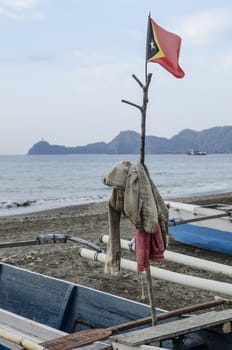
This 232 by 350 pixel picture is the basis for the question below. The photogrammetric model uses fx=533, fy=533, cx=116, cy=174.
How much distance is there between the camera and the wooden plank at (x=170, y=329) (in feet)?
12.3

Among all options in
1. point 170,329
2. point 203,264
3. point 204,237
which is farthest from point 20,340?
point 204,237

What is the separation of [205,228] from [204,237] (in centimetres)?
23

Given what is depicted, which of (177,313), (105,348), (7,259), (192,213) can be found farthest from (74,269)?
(105,348)

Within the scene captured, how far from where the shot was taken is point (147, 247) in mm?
4215

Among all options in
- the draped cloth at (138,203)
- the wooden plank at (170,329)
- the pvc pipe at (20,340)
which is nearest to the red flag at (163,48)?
the draped cloth at (138,203)

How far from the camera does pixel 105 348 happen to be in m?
3.96

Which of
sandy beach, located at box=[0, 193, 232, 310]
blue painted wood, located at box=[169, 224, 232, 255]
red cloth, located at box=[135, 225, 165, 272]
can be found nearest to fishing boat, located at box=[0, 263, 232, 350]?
red cloth, located at box=[135, 225, 165, 272]

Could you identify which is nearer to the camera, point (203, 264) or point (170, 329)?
point (170, 329)

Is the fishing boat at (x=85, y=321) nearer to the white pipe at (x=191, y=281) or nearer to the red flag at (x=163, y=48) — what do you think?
the white pipe at (x=191, y=281)

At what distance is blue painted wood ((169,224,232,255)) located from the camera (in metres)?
11.1

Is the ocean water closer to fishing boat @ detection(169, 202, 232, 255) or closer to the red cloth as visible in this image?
the red cloth

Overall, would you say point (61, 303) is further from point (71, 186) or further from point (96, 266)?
point (71, 186)

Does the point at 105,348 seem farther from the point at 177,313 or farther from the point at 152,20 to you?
the point at 152,20

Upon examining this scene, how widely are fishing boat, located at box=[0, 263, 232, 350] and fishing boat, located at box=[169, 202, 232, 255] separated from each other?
4509 millimetres
